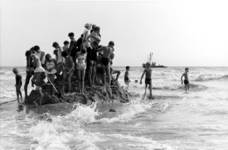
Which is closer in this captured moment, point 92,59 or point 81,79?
point 81,79

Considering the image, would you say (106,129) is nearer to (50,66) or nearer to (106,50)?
(106,50)

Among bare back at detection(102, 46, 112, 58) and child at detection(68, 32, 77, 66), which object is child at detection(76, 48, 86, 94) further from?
bare back at detection(102, 46, 112, 58)

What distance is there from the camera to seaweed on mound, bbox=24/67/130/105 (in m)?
8.63

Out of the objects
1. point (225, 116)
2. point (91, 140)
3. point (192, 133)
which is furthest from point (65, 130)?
point (225, 116)

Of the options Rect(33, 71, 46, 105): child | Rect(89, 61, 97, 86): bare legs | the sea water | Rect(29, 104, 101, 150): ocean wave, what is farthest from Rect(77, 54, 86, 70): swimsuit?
Rect(29, 104, 101, 150): ocean wave

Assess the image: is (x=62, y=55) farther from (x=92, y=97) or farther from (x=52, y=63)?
(x=92, y=97)

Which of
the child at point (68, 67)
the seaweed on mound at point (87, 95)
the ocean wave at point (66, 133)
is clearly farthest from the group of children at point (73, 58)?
the ocean wave at point (66, 133)

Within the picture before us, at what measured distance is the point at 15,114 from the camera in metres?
7.94

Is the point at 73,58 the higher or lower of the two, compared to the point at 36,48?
lower

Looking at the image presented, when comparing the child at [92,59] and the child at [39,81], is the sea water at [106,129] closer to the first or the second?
the child at [39,81]

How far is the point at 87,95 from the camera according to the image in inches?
352

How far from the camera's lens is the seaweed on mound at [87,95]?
8.63m

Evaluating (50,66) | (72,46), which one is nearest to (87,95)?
(50,66)

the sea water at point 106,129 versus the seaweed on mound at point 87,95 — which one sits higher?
the seaweed on mound at point 87,95
